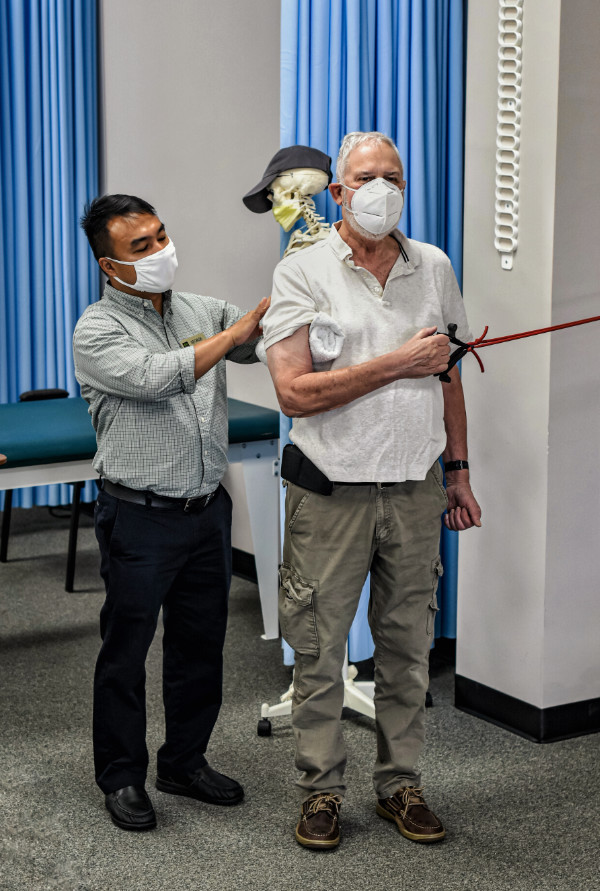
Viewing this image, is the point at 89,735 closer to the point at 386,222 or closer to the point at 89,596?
the point at 89,596

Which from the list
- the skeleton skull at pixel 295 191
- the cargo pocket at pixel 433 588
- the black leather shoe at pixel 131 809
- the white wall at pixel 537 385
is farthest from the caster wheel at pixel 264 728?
the skeleton skull at pixel 295 191

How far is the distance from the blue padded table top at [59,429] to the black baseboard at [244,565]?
789 mm

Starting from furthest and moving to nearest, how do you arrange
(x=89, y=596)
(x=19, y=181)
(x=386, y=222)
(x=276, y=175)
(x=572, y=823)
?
1. (x=19, y=181)
2. (x=89, y=596)
3. (x=276, y=175)
4. (x=572, y=823)
5. (x=386, y=222)

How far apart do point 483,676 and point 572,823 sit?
0.61 metres

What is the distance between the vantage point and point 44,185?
5160 millimetres

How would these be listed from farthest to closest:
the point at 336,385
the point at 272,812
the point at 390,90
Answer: the point at 390,90 < the point at 272,812 < the point at 336,385

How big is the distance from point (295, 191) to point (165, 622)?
1.07 metres

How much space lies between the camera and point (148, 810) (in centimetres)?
232

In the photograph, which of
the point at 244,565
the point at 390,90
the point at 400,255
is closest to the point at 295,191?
the point at 390,90

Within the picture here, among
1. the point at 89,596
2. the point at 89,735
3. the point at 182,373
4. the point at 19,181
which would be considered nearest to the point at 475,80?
the point at 182,373

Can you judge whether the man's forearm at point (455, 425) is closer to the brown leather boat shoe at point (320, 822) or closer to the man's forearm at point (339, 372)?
the man's forearm at point (339, 372)

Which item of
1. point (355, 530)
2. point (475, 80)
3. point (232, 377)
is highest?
point (475, 80)

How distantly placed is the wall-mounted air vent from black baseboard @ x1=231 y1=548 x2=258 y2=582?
1.93 m

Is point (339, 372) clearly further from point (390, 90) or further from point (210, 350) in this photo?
point (390, 90)
